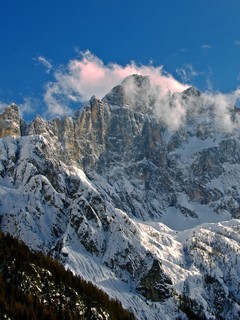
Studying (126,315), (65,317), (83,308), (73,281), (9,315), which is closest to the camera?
(9,315)

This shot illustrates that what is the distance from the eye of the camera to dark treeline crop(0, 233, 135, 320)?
130500mm

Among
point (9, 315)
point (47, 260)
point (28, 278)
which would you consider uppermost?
point (47, 260)

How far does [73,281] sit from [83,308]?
16333 mm

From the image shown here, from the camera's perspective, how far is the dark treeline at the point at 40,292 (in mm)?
130500

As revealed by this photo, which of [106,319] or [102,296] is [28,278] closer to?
[106,319]

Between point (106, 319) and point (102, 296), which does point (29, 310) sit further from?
point (102, 296)

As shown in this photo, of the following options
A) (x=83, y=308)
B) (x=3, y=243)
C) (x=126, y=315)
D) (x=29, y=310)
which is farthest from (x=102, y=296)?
(x=29, y=310)

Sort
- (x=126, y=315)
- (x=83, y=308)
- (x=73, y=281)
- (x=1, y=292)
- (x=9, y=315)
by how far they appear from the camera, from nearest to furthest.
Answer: (x=9, y=315)
(x=1, y=292)
(x=83, y=308)
(x=73, y=281)
(x=126, y=315)

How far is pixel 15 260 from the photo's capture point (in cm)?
14875

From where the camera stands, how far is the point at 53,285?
155 metres

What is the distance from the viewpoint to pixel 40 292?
477 feet

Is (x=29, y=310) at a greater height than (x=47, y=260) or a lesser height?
lesser

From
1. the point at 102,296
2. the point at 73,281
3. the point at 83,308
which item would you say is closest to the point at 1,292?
the point at 83,308

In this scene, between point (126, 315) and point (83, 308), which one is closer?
point (83, 308)
